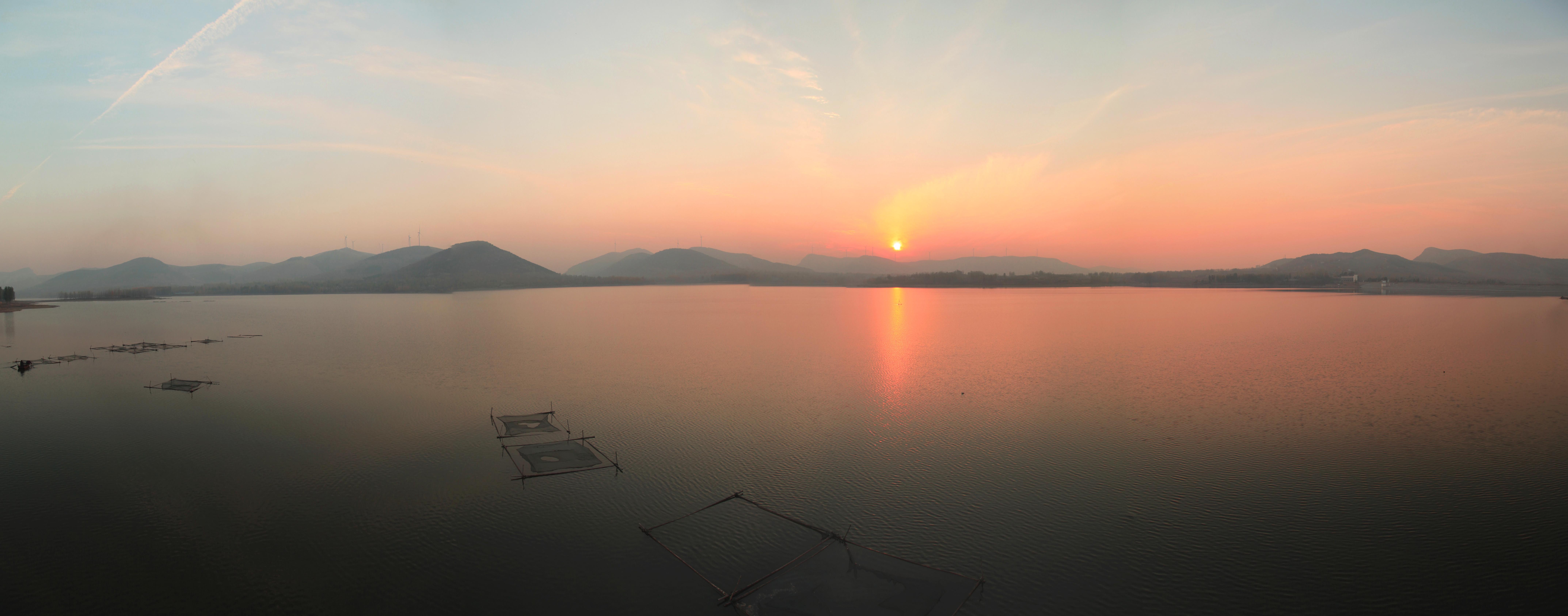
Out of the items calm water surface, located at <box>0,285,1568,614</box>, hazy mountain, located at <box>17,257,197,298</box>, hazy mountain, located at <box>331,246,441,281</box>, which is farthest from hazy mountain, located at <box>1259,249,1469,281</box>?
hazy mountain, located at <box>17,257,197,298</box>

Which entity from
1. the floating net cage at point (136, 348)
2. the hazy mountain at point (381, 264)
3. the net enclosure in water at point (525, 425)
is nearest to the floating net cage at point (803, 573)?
the net enclosure in water at point (525, 425)

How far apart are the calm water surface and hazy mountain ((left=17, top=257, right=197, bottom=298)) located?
158 m

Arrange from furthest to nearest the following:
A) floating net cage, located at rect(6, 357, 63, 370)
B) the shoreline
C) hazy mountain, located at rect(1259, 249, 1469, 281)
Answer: hazy mountain, located at rect(1259, 249, 1469, 281) → the shoreline → floating net cage, located at rect(6, 357, 63, 370)

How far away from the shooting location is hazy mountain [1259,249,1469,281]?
84.7 meters

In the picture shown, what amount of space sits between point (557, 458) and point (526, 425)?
199 cm

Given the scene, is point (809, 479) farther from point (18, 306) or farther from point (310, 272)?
point (310, 272)

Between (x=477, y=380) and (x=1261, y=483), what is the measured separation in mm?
15305

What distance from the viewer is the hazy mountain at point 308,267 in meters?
158

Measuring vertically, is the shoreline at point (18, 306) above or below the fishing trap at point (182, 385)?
above

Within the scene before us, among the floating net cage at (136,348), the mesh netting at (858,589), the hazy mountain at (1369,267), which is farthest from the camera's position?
the hazy mountain at (1369,267)

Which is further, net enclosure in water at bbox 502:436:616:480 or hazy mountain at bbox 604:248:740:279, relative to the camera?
hazy mountain at bbox 604:248:740:279

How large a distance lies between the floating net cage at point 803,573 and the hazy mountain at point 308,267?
18024 centimetres

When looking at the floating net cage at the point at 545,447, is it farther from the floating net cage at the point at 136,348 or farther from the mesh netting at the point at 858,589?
the floating net cage at the point at 136,348

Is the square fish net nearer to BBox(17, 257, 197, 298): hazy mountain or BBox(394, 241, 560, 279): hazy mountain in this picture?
BBox(394, 241, 560, 279): hazy mountain
